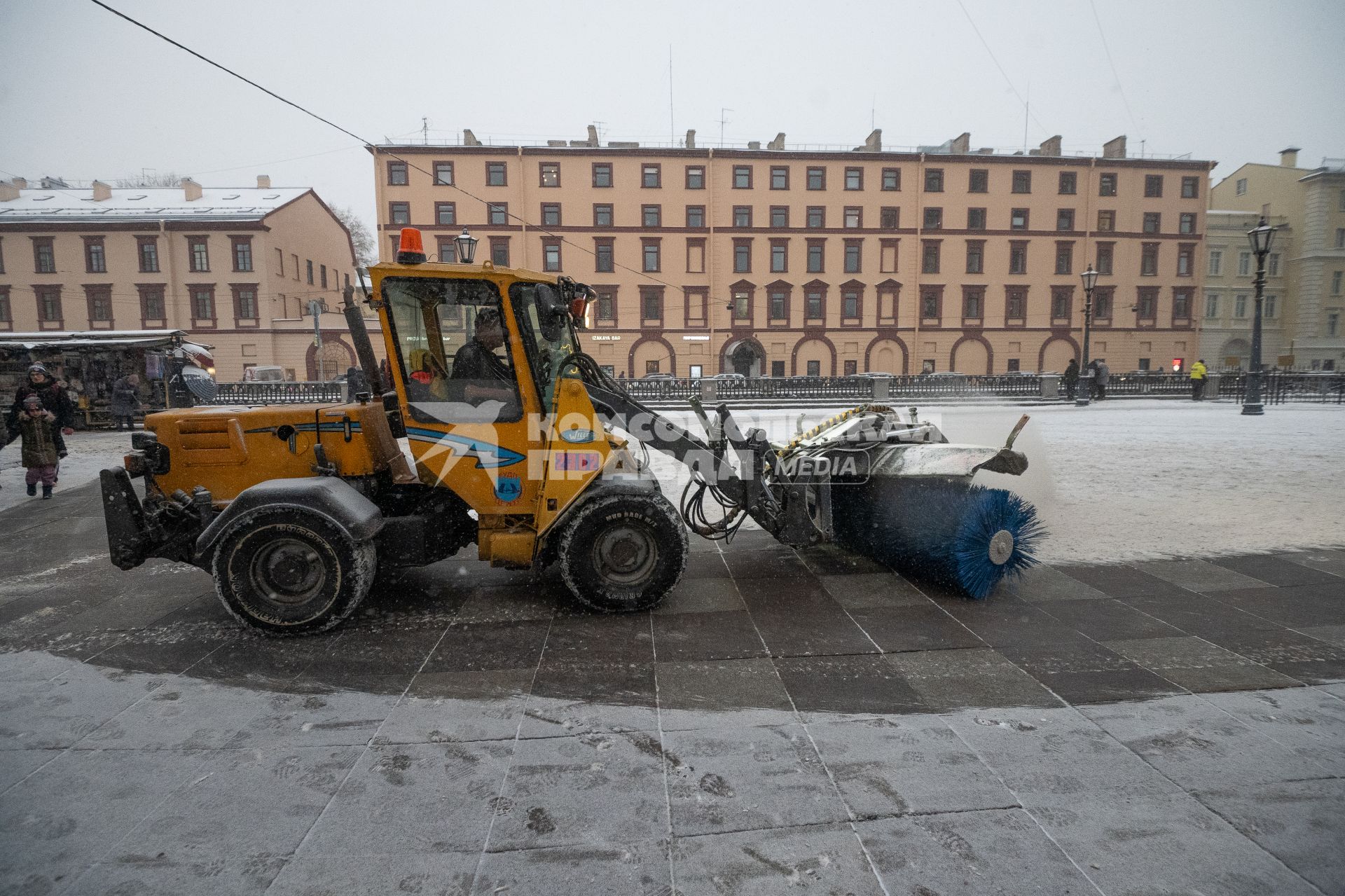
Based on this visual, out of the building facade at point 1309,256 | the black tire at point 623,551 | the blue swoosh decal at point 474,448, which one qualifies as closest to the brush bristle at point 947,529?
the black tire at point 623,551

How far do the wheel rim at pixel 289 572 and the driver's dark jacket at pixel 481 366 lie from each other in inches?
62.8

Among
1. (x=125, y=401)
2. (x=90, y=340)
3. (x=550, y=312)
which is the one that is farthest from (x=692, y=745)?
(x=90, y=340)

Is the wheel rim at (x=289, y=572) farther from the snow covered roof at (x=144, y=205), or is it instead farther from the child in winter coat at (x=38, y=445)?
the snow covered roof at (x=144, y=205)

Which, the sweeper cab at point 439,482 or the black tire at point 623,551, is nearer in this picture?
the sweeper cab at point 439,482

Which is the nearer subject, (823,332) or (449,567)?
(449,567)

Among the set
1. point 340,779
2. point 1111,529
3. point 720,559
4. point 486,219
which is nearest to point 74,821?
point 340,779

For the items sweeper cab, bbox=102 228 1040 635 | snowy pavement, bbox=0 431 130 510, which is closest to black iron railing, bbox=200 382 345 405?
snowy pavement, bbox=0 431 130 510

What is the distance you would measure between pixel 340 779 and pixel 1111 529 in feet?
24.3

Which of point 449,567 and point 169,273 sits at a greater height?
point 169,273

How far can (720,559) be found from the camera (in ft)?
21.0

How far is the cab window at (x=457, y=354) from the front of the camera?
4.81 m

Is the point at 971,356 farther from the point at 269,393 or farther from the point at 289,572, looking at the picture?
the point at 289,572

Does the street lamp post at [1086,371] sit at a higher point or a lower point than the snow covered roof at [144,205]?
lower

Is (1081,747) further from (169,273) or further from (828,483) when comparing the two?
(169,273)
